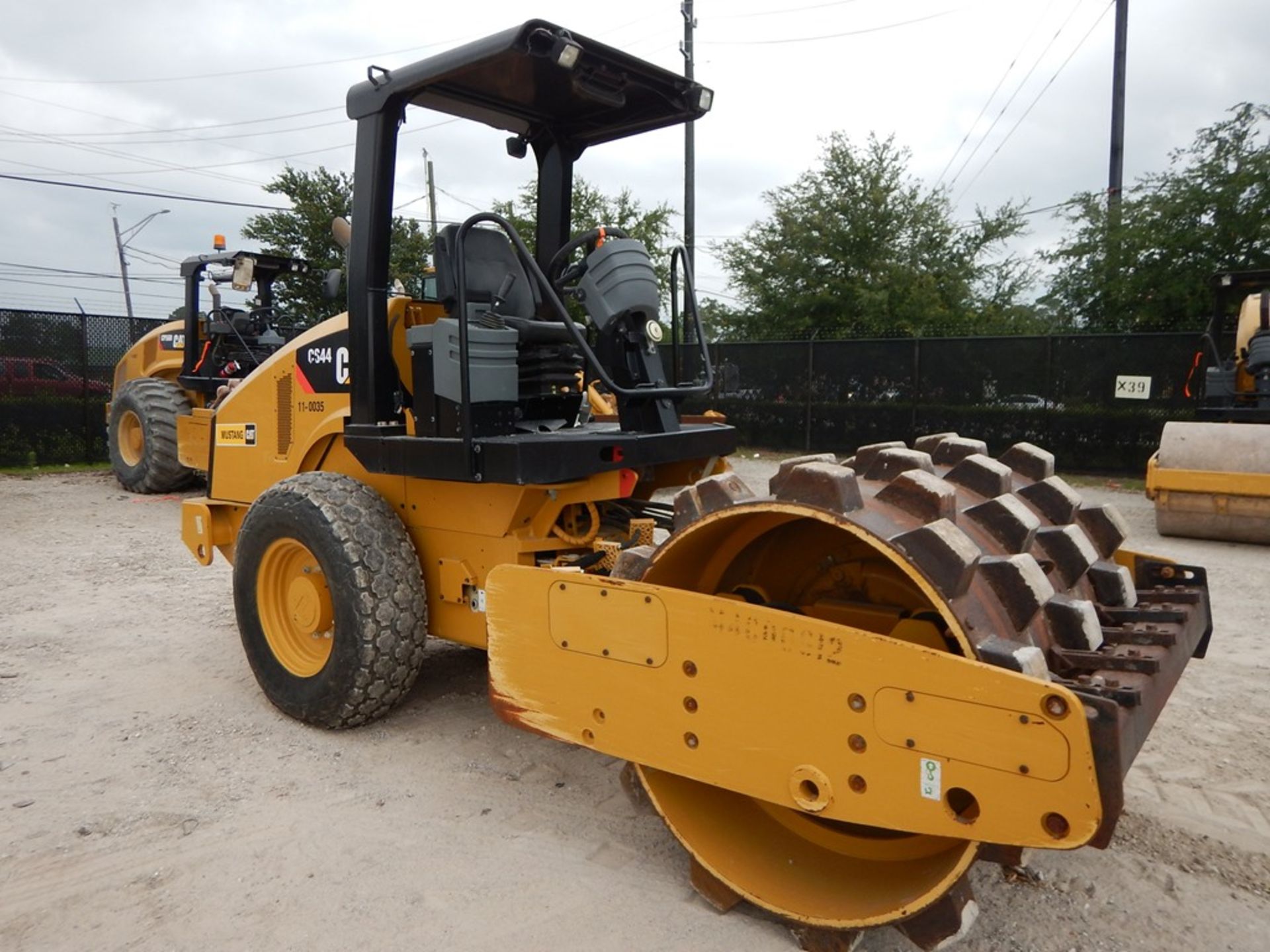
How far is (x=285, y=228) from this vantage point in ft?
64.6

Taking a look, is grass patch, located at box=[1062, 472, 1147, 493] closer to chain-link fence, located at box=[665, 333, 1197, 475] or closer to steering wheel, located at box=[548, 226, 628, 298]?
chain-link fence, located at box=[665, 333, 1197, 475]

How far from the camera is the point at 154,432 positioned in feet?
36.2

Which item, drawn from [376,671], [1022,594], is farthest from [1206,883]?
[376,671]

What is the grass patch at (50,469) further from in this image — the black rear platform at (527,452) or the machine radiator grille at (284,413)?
the black rear platform at (527,452)

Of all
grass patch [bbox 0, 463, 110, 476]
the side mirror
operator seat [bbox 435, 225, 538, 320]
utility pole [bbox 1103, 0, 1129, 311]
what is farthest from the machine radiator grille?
utility pole [bbox 1103, 0, 1129, 311]

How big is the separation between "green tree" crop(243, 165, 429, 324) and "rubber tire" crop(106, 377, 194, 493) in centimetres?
261

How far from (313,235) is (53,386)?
20.0 feet

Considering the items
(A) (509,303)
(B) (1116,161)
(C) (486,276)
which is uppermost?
(B) (1116,161)

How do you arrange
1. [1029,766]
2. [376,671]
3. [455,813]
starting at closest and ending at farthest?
1. [1029,766]
2. [455,813]
3. [376,671]

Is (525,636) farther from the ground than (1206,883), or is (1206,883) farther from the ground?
(525,636)

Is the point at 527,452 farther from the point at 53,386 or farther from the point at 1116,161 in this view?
the point at 1116,161

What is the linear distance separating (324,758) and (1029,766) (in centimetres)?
264

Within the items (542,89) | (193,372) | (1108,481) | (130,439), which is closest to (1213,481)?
(1108,481)

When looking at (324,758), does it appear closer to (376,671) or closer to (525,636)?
(376,671)
